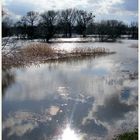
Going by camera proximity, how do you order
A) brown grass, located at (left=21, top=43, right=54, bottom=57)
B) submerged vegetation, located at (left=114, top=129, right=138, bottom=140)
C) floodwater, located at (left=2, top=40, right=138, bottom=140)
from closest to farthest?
submerged vegetation, located at (left=114, top=129, right=138, bottom=140), floodwater, located at (left=2, top=40, right=138, bottom=140), brown grass, located at (left=21, top=43, right=54, bottom=57)

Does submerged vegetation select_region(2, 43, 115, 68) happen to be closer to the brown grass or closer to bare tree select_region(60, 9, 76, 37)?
the brown grass

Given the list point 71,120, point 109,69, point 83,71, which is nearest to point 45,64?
point 83,71

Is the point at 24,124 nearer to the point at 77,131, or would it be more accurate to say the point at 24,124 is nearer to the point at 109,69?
the point at 77,131

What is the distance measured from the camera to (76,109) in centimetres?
455

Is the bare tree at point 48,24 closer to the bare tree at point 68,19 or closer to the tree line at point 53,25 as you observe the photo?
the tree line at point 53,25

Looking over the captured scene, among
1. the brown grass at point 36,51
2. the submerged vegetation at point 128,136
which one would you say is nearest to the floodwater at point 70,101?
the submerged vegetation at point 128,136

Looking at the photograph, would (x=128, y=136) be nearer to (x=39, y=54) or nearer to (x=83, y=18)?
(x=83, y=18)

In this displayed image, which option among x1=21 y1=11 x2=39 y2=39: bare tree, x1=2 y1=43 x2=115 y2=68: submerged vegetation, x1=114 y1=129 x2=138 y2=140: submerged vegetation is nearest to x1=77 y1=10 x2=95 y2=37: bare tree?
x1=21 y1=11 x2=39 y2=39: bare tree

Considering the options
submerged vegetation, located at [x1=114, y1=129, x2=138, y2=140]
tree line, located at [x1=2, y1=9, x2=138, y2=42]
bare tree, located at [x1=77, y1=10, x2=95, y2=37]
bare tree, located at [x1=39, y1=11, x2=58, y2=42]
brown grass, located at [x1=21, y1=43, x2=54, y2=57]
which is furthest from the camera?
brown grass, located at [x1=21, y1=43, x2=54, y2=57]

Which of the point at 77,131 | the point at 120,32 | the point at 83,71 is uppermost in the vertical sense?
the point at 120,32

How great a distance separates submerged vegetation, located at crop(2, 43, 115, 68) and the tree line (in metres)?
0.23

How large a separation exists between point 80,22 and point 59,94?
1161 millimetres

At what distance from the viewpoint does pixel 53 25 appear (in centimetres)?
A: 550

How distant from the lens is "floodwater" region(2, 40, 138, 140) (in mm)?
3881
